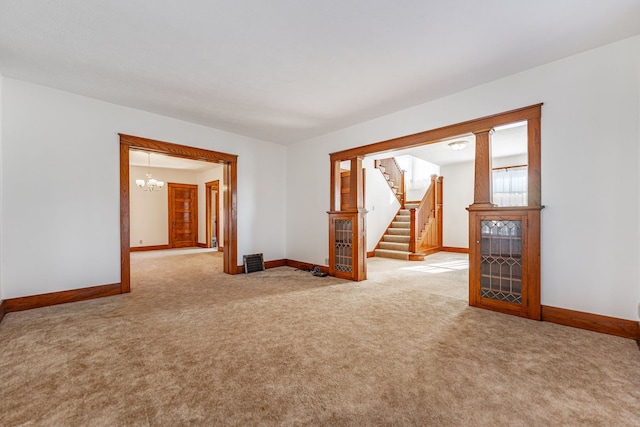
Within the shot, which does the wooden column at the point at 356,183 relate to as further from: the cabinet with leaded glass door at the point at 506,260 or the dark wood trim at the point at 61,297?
the dark wood trim at the point at 61,297

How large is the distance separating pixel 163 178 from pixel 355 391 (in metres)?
9.65

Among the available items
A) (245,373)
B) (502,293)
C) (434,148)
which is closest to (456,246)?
(434,148)

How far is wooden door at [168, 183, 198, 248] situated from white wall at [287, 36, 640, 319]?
9397 mm

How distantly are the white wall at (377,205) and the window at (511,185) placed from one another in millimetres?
2774

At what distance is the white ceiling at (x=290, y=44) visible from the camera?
207 cm

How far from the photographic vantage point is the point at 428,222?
7988mm

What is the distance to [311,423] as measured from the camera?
56.4 inches

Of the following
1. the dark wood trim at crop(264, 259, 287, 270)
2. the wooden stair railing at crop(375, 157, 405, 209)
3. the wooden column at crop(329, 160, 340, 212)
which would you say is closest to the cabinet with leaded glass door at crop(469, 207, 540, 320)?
the wooden column at crop(329, 160, 340, 212)

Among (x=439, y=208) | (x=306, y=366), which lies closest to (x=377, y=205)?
(x=439, y=208)

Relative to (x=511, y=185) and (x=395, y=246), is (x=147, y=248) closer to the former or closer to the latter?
(x=395, y=246)

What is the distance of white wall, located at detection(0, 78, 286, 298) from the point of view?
10.4 ft

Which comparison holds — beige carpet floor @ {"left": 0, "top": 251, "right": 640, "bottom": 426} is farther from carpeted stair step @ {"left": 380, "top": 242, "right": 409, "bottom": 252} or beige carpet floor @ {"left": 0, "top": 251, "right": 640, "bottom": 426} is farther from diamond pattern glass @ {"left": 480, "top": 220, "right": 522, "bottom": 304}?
carpeted stair step @ {"left": 380, "top": 242, "right": 409, "bottom": 252}

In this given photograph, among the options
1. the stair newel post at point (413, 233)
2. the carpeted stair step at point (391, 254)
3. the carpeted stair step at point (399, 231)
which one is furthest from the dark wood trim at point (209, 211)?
the stair newel post at point (413, 233)

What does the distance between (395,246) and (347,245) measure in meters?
2.93
